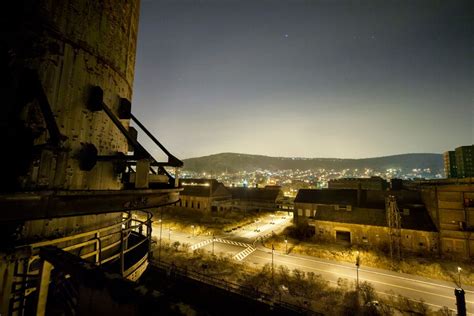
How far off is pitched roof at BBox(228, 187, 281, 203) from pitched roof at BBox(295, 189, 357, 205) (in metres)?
16.5

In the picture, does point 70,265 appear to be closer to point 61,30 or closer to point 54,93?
point 54,93

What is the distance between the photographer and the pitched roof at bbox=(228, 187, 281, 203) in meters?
57.5

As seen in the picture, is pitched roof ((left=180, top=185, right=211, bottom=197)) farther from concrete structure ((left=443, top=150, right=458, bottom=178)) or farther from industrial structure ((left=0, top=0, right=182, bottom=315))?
concrete structure ((left=443, top=150, right=458, bottom=178))

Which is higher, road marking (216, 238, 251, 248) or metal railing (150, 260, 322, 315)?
road marking (216, 238, 251, 248)

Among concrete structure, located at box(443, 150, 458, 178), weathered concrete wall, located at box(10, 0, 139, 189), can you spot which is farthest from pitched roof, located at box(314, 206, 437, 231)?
concrete structure, located at box(443, 150, 458, 178)

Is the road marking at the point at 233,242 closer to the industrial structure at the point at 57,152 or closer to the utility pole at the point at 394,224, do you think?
the utility pole at the point at 394,224

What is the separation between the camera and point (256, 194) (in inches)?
2331

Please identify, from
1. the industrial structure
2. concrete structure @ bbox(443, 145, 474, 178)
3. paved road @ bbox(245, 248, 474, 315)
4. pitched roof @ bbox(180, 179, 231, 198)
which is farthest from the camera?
concrete structure @ bbox(443, 145, 474, 178)

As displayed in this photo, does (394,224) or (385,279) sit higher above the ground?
(394,224)

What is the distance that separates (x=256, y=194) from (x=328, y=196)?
78.8 feet

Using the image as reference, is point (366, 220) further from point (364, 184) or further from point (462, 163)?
point (462, 163)

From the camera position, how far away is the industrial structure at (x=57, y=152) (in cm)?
294

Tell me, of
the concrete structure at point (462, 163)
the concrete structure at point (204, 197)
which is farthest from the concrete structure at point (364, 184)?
the concrete structure at point (462, 163)

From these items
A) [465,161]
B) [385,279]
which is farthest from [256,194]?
[465,161]
